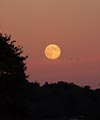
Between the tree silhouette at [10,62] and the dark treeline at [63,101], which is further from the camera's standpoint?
the dark treeline at [63,101]

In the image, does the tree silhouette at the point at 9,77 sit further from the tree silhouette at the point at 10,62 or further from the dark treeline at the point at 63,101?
the dark treeline at the point at 63,101

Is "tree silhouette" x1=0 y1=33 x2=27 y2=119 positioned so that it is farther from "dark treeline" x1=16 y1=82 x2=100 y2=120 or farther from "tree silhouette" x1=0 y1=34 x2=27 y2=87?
"dark treeline" x1=16 y1=82 x2=100 y2=120

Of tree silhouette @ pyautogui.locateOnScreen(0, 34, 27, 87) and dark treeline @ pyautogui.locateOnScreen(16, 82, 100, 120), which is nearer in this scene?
tree silhouette @ pyautogui.locateOnScreen(0, 34, 27, 87)

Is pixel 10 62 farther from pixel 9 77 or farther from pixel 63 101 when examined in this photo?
pixel 63 101

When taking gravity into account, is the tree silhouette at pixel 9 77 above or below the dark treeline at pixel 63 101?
below

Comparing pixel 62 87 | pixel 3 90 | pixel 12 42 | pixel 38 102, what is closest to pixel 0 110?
pixel 3 90

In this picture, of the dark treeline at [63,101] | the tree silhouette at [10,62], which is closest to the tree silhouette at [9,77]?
the tree silhouette at [10,62]

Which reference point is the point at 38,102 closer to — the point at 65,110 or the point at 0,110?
the point at 65,110

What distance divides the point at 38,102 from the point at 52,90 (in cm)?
2669

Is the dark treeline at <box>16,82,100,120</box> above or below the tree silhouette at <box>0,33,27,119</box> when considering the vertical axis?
above

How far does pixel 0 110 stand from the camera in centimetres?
6706

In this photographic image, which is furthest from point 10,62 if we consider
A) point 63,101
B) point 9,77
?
point 63,101

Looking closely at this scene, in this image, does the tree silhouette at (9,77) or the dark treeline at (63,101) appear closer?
the tree silhouette at (9,77)

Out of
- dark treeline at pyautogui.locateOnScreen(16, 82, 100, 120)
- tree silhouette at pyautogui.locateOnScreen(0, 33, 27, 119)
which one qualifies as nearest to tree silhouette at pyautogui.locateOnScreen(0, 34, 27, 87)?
tree silhouette at pyautogui.locateOnScreen(0, 33, 27, 119)
